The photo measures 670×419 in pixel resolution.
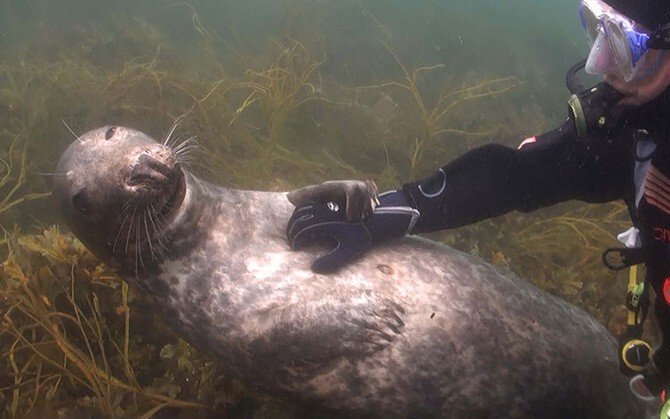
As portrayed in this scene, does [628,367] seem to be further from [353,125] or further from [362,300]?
[353,125]

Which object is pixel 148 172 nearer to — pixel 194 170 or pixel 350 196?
pixel 350 196

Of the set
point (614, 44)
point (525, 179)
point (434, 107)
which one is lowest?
point (434, 107)

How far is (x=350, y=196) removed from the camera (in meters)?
3.15

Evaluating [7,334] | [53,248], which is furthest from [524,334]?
[7,334]

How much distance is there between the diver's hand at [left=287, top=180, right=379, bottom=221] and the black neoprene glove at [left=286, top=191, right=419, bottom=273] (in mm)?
31

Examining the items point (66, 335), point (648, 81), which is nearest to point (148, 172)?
point (66, 335)

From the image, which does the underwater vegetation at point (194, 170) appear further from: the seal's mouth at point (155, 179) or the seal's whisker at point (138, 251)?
the seal's mouth at point (155, 179)

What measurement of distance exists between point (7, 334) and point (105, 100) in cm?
414

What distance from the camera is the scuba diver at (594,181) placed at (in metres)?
2.11

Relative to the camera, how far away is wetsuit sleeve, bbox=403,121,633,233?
3.27 meters

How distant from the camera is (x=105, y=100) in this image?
7094 mm

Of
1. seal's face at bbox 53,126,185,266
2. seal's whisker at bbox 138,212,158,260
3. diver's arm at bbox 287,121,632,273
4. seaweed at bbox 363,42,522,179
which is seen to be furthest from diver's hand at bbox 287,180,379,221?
seaweed at bbox 363,42,522,179

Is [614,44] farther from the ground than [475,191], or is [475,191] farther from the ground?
[614,44]

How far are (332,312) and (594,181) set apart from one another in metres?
1.94
